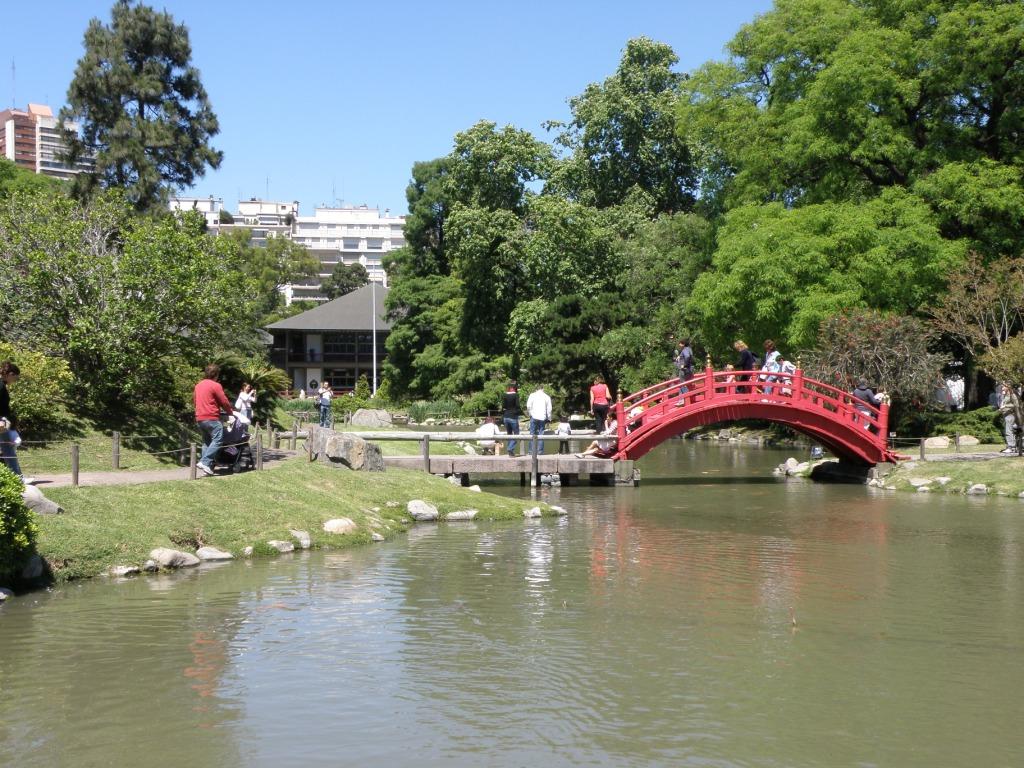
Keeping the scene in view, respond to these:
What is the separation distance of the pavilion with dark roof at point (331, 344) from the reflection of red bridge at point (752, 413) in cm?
5045

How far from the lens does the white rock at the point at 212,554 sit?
14.3 m

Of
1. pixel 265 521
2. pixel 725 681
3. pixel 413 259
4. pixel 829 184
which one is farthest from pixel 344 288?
pixel 725 681

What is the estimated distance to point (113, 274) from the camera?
72.3 ft

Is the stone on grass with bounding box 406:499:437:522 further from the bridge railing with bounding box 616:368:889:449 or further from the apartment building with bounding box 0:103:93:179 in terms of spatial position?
the apartment building with bounding box 0:103:93:179

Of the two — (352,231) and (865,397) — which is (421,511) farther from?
(352,231)

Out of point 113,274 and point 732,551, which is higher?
point 113,274

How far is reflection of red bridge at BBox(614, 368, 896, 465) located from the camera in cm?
2662

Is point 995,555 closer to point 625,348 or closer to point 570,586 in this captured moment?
point 570,586

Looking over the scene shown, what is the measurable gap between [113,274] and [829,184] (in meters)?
22.6

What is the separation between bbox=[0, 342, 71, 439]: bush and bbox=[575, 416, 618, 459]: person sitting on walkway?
12.4 meters

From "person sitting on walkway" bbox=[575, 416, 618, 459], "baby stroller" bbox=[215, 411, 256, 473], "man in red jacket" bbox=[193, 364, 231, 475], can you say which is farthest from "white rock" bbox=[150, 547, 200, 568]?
"person sitting on walkway" bbox=[575, 416, 618, 459]

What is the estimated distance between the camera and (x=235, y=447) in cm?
1825

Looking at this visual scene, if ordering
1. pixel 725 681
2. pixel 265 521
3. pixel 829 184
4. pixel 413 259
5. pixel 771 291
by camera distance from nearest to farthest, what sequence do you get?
pixel 725 681 → pixel 265 521 → pixel 771 291 → pixel 829 184 → pixel 413 259

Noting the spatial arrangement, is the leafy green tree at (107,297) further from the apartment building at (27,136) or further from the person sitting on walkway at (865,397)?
the apartment building at (27,136)
